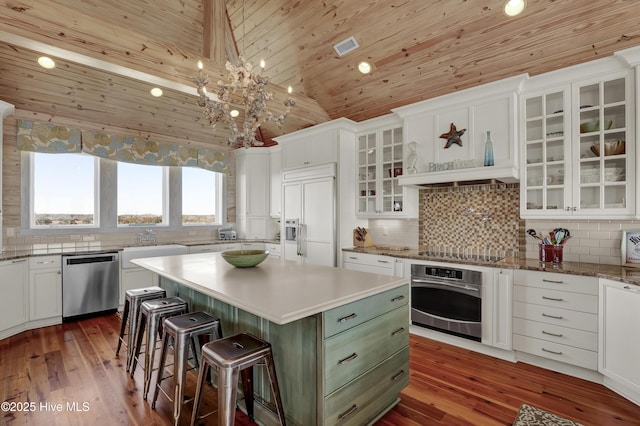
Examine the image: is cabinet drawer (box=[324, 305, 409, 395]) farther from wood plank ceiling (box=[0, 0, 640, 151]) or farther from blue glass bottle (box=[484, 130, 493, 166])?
wood plank ceiling (box=[0, 0, 640, 151])

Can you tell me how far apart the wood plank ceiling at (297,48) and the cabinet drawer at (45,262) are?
6.34ft

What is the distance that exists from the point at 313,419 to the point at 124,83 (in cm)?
452

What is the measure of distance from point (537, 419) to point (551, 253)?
1538 mm

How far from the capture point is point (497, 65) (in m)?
3.18

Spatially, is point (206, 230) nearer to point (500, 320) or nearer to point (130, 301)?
point (130, 301)

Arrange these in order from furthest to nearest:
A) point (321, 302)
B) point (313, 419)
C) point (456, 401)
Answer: point (456, 401) < point (313, 419) < point (321, 302)

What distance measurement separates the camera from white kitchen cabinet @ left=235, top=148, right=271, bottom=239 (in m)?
5.93

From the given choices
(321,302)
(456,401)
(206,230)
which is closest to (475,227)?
(456,401)

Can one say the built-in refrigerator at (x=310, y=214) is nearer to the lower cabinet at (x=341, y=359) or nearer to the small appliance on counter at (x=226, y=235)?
the small appliance on counter at (x=226, y=235)

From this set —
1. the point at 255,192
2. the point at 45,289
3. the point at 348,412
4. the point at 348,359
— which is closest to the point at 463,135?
the point at 348,359

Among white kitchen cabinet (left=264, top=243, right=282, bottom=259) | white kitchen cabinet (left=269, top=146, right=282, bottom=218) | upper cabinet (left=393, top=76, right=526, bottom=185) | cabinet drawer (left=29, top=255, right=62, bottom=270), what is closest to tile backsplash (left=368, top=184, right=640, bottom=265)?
upper cabinet (left=393, top=76, right=526, bottom=185)

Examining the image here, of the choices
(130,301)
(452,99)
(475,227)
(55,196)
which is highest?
(452,99)

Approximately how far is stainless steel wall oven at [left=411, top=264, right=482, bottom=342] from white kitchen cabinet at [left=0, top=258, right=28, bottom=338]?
436 cm

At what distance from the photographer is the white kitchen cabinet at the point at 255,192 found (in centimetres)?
593
